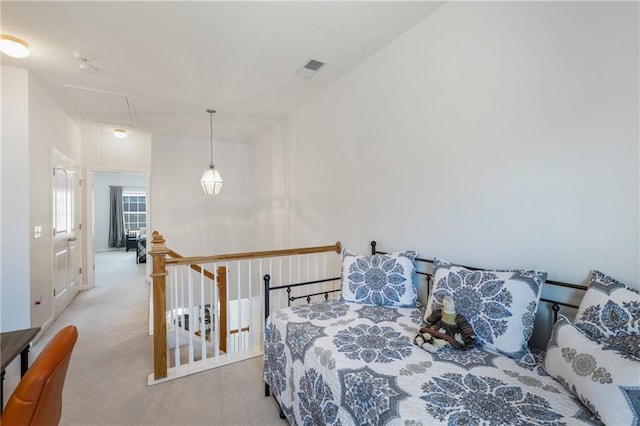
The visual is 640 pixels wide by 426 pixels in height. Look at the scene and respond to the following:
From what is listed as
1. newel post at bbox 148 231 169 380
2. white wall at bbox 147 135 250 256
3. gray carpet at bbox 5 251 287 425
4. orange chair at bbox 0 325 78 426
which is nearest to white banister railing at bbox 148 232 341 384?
newel post at bbox 148 231 169 380

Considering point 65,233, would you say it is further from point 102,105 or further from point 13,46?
point 13,46

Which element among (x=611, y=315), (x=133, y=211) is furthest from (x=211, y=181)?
(x=133, y=211)

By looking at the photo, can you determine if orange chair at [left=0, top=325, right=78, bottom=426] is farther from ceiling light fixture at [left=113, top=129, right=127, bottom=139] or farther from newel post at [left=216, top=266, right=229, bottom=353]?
ceiling light fixture at [left=113, top=129, right=127, bottom=139]

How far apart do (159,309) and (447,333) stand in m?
2.00

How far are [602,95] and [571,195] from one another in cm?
45

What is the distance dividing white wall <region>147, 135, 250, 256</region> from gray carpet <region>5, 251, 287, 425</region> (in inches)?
82.1

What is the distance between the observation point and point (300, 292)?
352cm

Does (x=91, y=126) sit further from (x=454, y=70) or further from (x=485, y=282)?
(x=485, y=282)

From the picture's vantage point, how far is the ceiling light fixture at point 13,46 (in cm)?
215

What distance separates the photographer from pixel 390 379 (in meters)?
1.16

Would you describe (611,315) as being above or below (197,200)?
below

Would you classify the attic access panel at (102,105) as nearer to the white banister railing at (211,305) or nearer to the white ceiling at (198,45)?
the white ceiling at (198,45)

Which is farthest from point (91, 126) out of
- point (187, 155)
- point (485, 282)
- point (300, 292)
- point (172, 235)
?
point (485, 282)

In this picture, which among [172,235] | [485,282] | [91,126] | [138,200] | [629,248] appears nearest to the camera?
[629,248]
